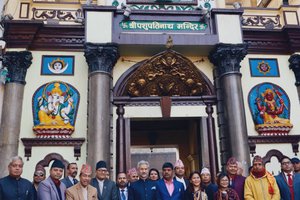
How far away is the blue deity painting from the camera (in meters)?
10.4

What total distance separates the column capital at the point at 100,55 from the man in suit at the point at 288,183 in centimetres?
549

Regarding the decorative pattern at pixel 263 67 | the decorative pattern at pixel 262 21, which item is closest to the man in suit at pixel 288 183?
the decorative pattern at pixel 263 67

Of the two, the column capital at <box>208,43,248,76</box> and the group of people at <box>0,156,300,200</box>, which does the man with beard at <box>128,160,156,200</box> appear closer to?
the group of people at <box>0,156,300,200</box>

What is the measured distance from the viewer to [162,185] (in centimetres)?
595

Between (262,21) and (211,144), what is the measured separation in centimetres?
448

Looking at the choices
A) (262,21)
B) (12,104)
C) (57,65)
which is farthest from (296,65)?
(12,104)

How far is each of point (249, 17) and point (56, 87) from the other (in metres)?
6.44

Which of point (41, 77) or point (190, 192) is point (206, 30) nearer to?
point (41, 77)

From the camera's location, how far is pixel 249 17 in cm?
1159

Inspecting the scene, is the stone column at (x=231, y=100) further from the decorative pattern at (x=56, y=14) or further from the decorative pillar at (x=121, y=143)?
the decorative pattern at (x=56, y=14)

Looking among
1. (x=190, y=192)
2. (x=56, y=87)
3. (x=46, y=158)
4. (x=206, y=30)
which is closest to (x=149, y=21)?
(x=206, y=30)

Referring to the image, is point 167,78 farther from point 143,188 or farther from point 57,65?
point 143,188

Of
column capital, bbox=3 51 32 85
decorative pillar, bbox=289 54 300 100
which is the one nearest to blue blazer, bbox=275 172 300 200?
decorative pillar, bbox=289 54 300 100

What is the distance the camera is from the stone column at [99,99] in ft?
30.0
